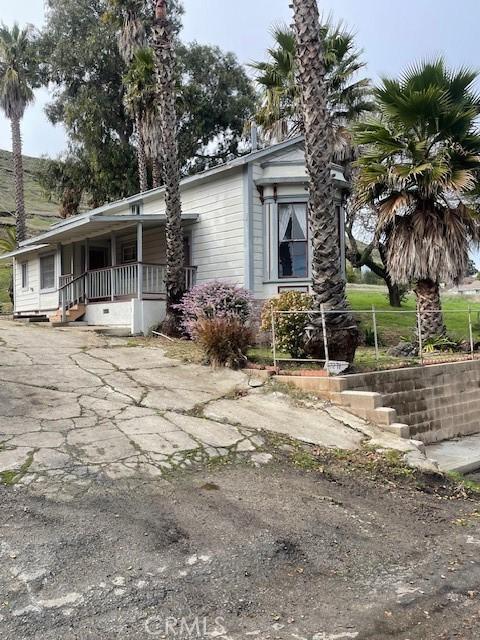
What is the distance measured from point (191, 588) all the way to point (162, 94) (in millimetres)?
12887

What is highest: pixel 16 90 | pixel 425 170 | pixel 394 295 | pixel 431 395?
pixel 16 90

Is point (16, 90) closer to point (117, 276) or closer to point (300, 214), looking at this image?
point (117, 276)

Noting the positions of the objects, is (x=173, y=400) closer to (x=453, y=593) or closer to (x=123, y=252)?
(x=453, y=593)

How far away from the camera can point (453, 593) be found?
12.1ft

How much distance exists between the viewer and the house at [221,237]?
14.7 metres

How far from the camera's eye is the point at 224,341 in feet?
31.8

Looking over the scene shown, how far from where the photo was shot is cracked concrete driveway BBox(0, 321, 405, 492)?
538cm

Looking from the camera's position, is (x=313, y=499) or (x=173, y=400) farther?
(x=173, y=400)

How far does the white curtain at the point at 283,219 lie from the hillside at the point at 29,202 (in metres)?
29.9

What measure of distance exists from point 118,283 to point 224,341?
728 cm

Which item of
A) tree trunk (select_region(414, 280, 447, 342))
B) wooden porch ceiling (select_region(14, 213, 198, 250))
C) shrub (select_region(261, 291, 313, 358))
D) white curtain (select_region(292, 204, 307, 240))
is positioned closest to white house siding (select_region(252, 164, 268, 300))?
white curtain (select_region(292, 204, 307, 240))

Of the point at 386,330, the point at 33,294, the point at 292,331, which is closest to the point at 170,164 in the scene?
the point at 292,331

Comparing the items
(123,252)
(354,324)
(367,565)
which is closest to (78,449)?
(367,565)

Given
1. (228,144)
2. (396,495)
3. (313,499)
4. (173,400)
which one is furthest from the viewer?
(228,144)
